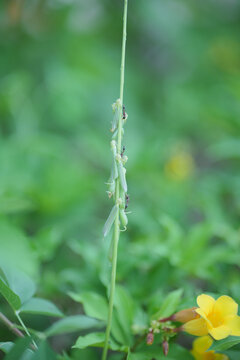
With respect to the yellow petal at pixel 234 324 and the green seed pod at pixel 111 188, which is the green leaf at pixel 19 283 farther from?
the yellow petal at pixel 234 324

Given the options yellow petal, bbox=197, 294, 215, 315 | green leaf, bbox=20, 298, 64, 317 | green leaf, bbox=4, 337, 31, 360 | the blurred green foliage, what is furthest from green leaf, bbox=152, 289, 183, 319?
green leaf, bbox=4, 337, 31, 360

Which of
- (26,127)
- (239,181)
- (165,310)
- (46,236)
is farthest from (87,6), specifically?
(165,310)

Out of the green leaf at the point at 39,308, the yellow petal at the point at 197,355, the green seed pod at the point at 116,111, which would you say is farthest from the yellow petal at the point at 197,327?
the green seed pod at the point at 116,111

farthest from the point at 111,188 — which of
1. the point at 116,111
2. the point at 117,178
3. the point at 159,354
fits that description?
the point at 159,354

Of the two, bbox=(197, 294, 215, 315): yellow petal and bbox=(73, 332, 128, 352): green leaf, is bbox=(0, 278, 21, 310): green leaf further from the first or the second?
bbox=(197, 294, 215, 315): yellow petal

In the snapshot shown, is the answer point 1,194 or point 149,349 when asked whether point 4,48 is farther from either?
point 149,349

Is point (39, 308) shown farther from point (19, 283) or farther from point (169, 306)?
point (169, 306)

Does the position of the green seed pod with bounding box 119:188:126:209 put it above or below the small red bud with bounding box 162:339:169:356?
above
